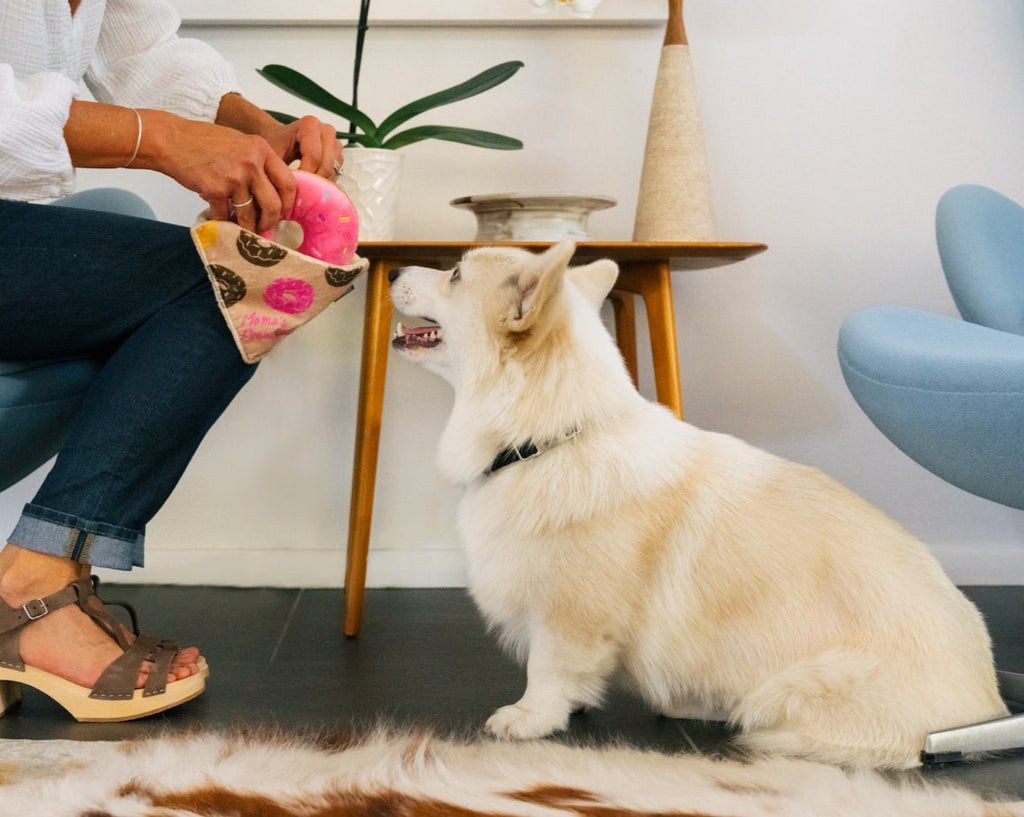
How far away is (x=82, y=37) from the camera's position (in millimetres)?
1433

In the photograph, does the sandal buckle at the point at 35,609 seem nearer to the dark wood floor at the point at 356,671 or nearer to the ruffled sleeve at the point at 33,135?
the dark wood floor at the point at 356,671

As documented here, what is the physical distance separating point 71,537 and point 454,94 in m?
0.99

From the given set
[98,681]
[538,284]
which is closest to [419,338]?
[538,284]

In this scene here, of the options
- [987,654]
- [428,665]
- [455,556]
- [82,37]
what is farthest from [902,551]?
[82,37]

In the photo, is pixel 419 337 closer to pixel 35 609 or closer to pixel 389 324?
pixel 389 324

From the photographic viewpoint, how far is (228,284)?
1271 mm

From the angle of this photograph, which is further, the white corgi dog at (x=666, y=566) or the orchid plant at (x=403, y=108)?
the orchid plant at (x=403, y=108)

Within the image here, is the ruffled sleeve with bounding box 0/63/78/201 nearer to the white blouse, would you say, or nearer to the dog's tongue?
the white blouse

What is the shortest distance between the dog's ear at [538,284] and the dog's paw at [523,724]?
1.69 feet

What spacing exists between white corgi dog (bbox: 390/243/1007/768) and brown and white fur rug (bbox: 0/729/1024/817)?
90mm

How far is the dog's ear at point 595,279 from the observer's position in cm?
149

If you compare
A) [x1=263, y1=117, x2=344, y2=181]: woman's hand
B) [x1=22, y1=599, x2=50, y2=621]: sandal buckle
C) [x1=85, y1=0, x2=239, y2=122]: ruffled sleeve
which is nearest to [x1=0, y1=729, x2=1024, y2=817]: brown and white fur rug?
[x1=22, y1=599, x2=50, y2=621]: sandal buckle

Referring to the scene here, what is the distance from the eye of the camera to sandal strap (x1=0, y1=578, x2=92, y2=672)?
128cm

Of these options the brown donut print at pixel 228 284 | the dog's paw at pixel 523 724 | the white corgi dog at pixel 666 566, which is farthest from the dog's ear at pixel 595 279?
the dog's paw at pixel 523 724
